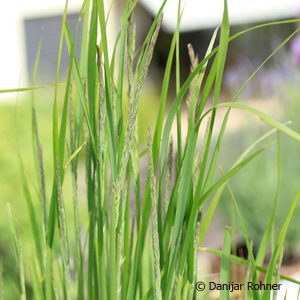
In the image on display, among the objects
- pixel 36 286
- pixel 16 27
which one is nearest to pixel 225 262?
pixel 36 286

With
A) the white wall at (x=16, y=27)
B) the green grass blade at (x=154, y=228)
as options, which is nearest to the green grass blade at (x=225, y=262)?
the green grass blade at (x=154, y=228)

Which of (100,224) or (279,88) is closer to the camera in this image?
(100,224)

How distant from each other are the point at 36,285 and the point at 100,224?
173 millimetres

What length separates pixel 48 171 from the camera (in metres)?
2.20

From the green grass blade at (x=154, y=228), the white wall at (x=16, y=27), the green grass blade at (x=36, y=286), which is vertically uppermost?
the white wall at (x=16, y=27)

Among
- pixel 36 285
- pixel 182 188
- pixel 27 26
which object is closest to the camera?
pixel 182 188

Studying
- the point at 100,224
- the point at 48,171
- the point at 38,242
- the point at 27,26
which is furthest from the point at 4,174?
the point at 27,26

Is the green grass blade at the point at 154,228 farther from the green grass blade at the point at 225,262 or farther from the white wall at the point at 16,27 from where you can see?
the white wall at the point at 16,27

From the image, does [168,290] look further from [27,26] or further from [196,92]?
[27,26]

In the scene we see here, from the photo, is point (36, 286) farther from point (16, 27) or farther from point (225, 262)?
point (16, 27)

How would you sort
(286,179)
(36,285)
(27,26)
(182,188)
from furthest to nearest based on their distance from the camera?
1. (27,26)
2. (286,179)
3. (36,285)
4. (182,188)

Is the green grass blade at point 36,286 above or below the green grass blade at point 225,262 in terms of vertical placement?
below

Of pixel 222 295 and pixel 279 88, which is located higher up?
pixel 279 88

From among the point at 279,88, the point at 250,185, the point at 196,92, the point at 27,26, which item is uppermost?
the point at 27,26
